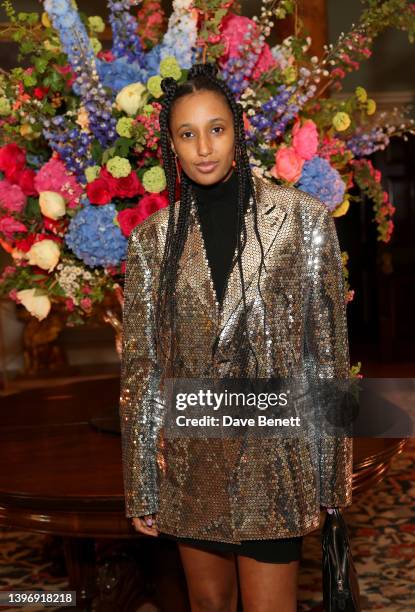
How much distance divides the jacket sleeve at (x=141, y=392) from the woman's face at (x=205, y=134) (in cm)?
21

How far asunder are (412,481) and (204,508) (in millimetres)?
3261

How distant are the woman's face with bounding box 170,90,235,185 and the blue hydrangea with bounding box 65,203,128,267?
2.02 ft

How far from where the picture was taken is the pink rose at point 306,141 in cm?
267

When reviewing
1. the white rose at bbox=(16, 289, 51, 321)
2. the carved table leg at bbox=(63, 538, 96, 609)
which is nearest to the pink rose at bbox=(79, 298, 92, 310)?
the white rose at bbox=(16, 289, 51, 321)

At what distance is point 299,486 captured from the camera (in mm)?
2021

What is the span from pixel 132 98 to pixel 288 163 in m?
0.45

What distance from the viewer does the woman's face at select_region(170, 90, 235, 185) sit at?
204 centimetres

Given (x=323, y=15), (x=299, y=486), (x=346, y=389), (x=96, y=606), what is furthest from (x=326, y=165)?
(x=323, y=15)

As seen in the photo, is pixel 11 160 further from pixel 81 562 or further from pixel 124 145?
pixel 81 562

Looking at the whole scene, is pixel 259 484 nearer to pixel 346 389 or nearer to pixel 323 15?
pixel 346 389

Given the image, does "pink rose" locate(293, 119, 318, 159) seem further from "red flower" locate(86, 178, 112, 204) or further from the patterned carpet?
the patterned carpet

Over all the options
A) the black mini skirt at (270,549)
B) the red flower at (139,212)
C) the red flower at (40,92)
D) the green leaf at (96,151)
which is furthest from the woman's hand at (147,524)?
the red flower at (40,92)

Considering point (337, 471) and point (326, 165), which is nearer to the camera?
point (337, 471)

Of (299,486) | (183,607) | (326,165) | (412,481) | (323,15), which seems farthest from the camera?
(323,15)
